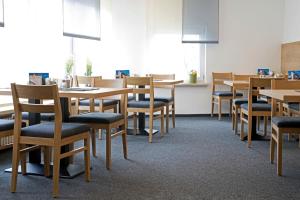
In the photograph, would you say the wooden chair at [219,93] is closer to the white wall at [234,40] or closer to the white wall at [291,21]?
the white wall at [234,40]

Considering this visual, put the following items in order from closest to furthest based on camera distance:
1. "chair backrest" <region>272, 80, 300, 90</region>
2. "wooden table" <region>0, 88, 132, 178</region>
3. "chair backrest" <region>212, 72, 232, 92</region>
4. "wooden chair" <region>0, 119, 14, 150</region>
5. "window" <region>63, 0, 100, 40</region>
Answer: "wooden chair" <region>0, 119, 14, 150</region>
"wooden table" <region>0, 88, 132, 178</region>
"chair backrest" <region>272, 80, 300, 90</region>
"window" <region>63, 0, 100, 40</region>
"chair backrest" <region>212, 72, 232, 92</region>

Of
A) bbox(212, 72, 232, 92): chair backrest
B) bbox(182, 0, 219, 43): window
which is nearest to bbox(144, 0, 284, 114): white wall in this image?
bbox(182, 0, 219, 43): window

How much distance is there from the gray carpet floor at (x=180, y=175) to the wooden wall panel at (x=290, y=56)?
2.31 metres

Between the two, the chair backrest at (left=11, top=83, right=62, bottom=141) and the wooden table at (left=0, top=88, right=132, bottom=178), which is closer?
the chair backrest at (left=11, top=83, right=62, bottom=141)

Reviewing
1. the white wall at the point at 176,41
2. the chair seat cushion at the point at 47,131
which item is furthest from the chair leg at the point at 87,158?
the white wall at the point at 176,41

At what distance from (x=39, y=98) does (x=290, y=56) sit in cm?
524

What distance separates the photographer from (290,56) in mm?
6758

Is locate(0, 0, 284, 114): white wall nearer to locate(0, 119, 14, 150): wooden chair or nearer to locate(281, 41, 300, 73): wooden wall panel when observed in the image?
locate(281, 41, 300, 73): wooden wall panel

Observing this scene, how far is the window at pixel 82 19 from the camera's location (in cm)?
550

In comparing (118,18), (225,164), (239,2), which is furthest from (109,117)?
(239,2)

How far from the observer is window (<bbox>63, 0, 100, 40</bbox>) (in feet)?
18.0

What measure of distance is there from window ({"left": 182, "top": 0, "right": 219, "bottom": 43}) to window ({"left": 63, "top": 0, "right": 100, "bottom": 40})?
165 cm

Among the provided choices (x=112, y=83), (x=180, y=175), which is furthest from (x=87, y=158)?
(x=112, y=83)

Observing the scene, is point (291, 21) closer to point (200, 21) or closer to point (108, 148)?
point (200, 21)
